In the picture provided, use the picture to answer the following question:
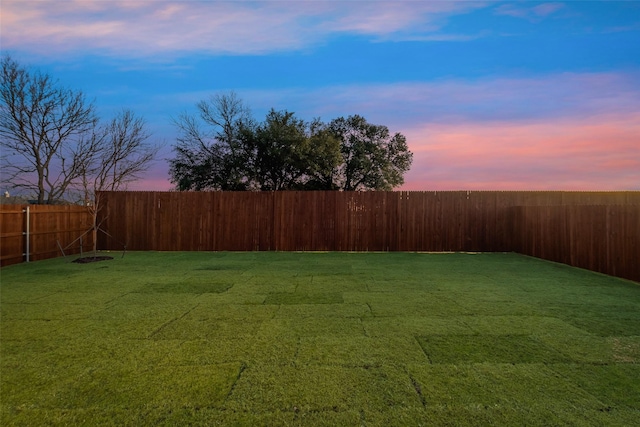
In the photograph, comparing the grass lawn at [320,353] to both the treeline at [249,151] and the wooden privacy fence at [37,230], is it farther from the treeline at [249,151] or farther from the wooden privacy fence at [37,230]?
the treeline at [249,151]

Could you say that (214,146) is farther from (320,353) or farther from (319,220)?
(320,353)

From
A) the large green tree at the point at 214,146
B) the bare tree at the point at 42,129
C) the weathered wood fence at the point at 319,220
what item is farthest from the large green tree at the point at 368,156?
the bare tree at the point at 42,129

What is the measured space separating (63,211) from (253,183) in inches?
285

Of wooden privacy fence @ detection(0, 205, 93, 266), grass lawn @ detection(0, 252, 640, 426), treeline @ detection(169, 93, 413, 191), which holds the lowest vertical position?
grass lawn @ detection(0, 252, 640, 426)

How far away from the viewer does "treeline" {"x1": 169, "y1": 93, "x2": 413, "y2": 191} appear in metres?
15.3

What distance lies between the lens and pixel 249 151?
15.9 metres

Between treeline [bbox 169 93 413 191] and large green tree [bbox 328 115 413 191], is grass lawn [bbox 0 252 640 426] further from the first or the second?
large green tree [bbox 328 115 413 191]

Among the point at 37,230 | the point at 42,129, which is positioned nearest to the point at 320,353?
the point at 37,230

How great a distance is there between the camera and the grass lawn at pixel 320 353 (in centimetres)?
212

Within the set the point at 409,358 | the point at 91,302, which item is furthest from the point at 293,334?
the point at 91,302

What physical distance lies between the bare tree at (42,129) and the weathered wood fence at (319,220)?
8.00 feet

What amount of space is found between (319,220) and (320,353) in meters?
8.40

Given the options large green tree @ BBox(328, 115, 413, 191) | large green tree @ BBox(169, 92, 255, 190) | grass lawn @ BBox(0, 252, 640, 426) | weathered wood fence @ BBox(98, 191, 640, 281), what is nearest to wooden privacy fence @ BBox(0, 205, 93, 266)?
weathered wood fence @ BBox(98, 191, 640, 281)

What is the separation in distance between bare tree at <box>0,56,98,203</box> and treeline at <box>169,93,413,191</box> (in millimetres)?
3901
